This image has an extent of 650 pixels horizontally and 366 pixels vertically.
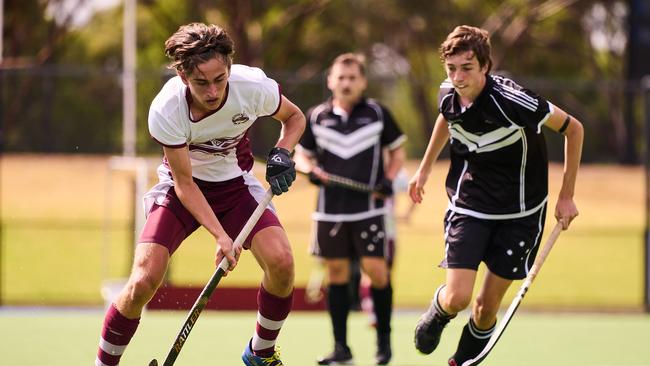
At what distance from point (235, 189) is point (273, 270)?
383mm

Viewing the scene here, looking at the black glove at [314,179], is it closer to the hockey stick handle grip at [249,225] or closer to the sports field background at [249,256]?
the hockey stick handle grip at [249,225]

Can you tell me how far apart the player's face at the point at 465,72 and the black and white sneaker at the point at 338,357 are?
1.76 meters

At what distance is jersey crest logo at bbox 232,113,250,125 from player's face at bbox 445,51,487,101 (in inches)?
34.8

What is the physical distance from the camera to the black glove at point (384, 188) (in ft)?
20.8

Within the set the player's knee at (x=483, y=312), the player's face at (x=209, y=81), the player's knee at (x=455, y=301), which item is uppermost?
the player's face at (x=209, y=81)

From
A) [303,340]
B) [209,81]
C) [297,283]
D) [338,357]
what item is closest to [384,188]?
[338,357]

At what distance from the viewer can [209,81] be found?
4.32m

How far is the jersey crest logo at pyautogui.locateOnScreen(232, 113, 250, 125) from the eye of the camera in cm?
458

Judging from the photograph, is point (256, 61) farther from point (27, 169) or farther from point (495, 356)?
point (495, 356)

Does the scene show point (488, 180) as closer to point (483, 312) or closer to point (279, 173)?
point (483, 312)

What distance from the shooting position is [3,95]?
11.4m

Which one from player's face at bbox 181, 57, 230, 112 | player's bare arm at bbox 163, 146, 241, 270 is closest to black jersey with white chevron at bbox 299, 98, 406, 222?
player's bare arm at bbox 163, 146, 241, 270

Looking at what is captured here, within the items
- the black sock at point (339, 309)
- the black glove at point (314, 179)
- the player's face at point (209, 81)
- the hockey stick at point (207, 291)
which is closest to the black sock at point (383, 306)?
the black sock at point (339, 309)

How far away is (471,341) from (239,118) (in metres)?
1.48
